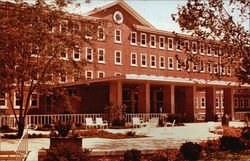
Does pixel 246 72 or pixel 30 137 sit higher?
pixel 246 72

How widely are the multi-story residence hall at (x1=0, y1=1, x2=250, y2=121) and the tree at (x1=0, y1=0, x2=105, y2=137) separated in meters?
8.68

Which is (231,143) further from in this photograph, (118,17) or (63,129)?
(118,17)

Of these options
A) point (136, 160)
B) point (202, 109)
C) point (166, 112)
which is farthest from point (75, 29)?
point (202, 109)

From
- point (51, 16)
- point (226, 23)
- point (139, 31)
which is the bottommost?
point (226, 23)

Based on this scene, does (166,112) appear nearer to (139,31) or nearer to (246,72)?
(139,31)

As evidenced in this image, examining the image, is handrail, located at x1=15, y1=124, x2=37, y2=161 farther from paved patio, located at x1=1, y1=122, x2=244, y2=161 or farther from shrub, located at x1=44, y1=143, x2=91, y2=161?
shrub, located at x1=44, y1=143, x2=91, y2=161

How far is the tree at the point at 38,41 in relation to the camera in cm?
1944

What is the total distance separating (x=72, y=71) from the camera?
839 inches

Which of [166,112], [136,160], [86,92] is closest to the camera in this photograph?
[136,160]

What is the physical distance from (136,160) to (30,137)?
33.4 ft

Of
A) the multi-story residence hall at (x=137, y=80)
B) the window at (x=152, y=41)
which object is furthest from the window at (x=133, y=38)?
the window at (x=152, y=41)

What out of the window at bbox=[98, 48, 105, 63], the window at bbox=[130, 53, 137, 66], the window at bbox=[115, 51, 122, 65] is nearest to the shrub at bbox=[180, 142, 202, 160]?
the window at bbox=[98, 48, 105, 63]

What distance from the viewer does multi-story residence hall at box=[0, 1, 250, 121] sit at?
33969 mm

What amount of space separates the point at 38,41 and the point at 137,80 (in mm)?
12544
